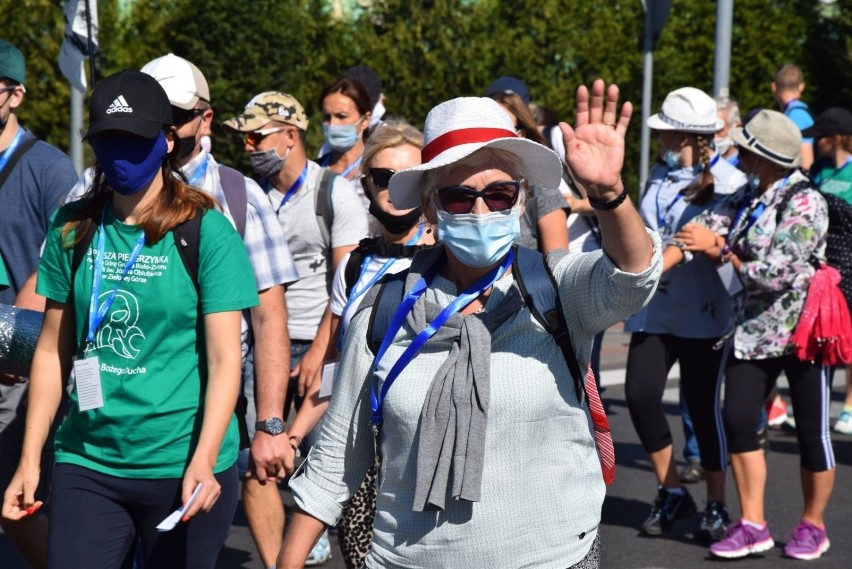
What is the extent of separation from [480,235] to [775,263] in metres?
3.43

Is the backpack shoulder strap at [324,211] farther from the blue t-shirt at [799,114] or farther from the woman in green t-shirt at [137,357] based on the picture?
the blue t-shirt at [799,114]

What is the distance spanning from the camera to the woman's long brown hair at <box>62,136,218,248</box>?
364cm

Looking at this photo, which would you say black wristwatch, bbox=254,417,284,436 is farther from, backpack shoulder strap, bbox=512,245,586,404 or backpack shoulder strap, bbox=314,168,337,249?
backpack shoulder strap, bbox=314,168,337,249

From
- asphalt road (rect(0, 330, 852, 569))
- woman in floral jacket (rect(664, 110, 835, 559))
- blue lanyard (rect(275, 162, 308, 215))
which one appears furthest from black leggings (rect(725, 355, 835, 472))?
blue lanyard (rect(275, 162, 308, 215))

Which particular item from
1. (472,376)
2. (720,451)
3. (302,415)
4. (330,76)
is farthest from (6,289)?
(330,76)

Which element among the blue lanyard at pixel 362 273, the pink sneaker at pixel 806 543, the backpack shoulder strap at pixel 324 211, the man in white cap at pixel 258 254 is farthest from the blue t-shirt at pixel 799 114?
the man in white cap at pixel 258 254

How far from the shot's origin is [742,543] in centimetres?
619

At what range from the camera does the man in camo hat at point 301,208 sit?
19.2ft

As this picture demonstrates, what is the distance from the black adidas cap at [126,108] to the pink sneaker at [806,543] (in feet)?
12.7

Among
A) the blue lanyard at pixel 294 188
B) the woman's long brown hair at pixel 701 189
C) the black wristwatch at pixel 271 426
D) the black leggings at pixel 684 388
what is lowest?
the black leggings at pixel 684 388

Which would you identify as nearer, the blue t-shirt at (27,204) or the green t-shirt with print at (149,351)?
the green t-shirt with print at (149,351)

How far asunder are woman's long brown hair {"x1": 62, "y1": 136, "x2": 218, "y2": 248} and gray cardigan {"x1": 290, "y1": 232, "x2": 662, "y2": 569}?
93 cm

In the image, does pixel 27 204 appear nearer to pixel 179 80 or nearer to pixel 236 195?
pixel 179 80

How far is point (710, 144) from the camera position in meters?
7.10
